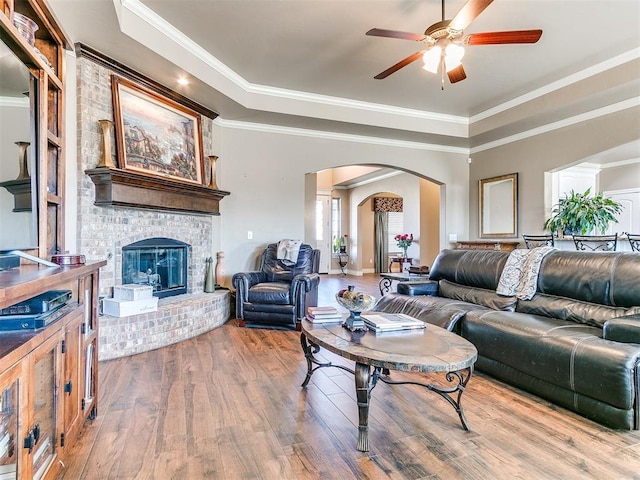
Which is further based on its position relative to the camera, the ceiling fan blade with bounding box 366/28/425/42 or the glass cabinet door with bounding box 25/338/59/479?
the ceiling fan blade with bounding box 366/28/425/42

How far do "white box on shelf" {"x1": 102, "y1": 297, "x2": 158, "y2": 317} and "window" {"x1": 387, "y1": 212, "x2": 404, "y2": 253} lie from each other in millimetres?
8381

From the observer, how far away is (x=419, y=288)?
13.1 ft

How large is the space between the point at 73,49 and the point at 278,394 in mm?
3322

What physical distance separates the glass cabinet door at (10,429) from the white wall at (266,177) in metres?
4.01

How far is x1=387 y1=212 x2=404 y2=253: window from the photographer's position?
1100 cm

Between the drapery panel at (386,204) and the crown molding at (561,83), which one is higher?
the crown molding at (561,83)

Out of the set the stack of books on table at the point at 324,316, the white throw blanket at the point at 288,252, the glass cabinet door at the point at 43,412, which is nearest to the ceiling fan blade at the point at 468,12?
the stack of books on table at the point at 324,316

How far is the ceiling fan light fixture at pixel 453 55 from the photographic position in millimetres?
2867

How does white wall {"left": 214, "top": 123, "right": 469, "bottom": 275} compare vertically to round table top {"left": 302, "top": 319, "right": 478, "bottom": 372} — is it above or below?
above

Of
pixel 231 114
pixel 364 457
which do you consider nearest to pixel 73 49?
pixel 231 114

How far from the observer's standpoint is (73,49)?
3.11 meters

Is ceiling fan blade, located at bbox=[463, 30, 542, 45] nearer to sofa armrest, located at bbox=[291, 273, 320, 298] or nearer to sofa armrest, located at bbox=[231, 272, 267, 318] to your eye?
sofa armrest, located at bbox=[291, 273, 320, 298]

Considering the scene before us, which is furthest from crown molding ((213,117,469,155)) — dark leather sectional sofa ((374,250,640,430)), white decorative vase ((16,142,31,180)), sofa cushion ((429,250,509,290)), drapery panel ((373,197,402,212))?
drapery panel ((373,197,402,212))

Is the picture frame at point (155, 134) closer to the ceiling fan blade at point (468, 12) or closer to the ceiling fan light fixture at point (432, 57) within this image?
the ceiling fan light fixture at point (432, 57)
